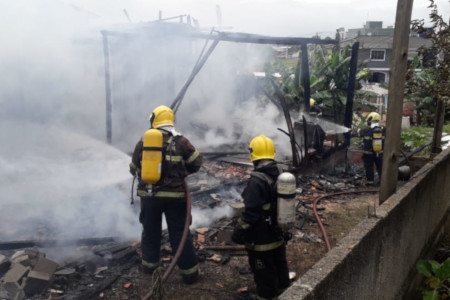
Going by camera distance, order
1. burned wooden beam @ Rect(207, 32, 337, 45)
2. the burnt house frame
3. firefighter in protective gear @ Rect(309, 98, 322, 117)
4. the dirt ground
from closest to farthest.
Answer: the dirt ground
burned wooden beam @ Rect(207, 32, 337, 45)
the burnt house frame
firefighter in protective gear @ Rect(309, 98, 322, 117)

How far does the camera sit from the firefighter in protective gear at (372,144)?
8.65m

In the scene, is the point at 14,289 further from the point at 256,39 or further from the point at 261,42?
the point at 261,42

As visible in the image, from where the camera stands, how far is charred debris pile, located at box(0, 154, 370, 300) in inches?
156

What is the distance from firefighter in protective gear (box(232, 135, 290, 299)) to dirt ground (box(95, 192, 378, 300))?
62cm

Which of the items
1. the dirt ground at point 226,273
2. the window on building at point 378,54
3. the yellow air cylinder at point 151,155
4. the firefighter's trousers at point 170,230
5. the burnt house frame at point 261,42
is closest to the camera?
the yellow air cylinder at point 151,155

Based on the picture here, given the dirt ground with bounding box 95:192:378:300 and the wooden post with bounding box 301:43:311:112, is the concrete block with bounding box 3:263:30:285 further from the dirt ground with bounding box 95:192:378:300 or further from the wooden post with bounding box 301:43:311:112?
the wooden post with bounding box 301:43:311:112

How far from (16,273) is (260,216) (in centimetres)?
269

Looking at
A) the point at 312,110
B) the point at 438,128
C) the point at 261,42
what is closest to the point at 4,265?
the point at 261,42

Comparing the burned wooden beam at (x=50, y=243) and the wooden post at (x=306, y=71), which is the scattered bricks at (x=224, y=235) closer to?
the burned wooden beam at (x=50, y=243)

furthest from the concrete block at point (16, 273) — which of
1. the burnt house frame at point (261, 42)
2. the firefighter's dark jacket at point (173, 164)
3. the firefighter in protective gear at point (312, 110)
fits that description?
the firefighter in protective gear at point (312, 110)

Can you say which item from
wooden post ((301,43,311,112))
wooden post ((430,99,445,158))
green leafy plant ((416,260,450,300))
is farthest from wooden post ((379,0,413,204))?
wooden post ((301,43,311,112))

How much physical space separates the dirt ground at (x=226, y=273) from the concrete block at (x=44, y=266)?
0.62 m

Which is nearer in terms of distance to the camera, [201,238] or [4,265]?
[4,265]

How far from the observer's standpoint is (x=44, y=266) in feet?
13.3
